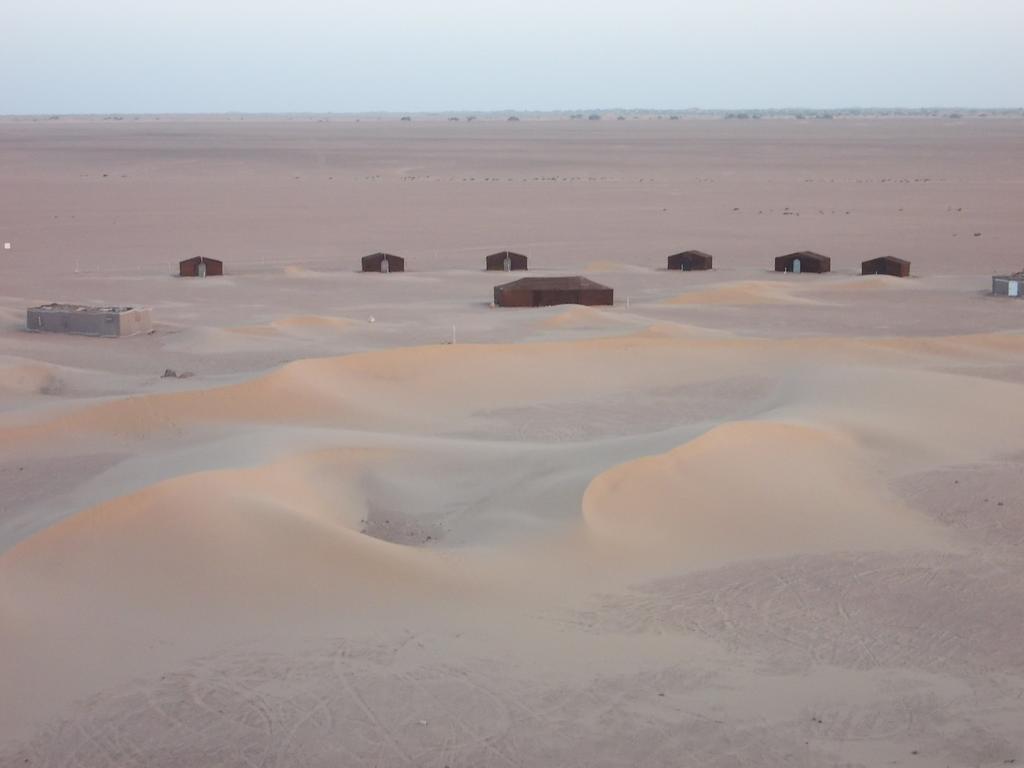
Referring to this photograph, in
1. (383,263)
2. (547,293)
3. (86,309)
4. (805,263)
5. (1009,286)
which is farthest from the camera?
(383,263)

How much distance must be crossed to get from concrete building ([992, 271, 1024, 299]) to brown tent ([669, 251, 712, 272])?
9362mm

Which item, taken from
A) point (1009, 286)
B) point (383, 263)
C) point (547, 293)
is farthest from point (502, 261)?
point (1009, 286)

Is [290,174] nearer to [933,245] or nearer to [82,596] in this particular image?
[933,245]

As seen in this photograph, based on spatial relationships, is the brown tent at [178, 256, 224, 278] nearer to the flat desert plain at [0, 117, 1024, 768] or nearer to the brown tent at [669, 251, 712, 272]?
the flat desert plain at [0, 117, 1024, 768]

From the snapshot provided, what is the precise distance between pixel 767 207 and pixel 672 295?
3042 centimetres

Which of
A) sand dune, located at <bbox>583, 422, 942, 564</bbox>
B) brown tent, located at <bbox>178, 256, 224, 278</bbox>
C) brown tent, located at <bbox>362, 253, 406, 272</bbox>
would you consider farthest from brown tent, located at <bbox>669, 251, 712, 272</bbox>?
sand dune, located at <bbox>583, 422, 942, 564</bbox>

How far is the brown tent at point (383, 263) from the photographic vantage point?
42906 mm

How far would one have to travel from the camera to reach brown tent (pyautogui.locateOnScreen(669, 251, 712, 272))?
43.1 m

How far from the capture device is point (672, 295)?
3738 cm

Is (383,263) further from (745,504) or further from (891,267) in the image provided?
(745,504)

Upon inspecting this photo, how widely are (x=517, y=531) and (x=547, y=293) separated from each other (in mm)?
19531

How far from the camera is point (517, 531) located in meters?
15.6

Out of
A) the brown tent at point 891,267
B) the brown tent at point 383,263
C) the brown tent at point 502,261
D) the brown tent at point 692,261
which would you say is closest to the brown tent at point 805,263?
the brown tent at point 891,267

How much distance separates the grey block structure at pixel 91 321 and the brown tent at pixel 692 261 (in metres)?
18.7
